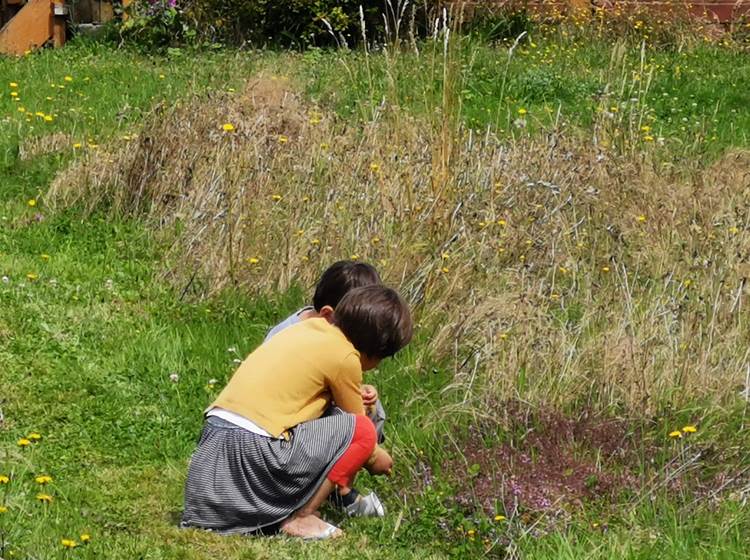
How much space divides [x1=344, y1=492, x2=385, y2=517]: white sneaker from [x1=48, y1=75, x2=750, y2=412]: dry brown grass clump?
678mm

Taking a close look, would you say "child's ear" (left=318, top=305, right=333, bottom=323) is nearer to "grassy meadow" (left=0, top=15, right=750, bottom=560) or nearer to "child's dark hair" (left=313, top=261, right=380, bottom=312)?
"child's dark hair" (left=313, top=261, right=380, bottom=312)

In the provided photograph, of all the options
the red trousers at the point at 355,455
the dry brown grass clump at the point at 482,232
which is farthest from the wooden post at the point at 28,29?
the red trousers at the point at 355,455

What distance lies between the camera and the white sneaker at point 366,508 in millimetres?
5207

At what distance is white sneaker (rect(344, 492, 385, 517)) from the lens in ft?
17.1

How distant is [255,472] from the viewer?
4957mm

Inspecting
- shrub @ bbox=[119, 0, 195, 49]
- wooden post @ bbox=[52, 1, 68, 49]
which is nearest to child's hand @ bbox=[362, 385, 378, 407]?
shrub @ bbox=[119, 0, 195, 49]

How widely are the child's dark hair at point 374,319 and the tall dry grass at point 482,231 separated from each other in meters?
0.76

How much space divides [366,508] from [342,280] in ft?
2.83

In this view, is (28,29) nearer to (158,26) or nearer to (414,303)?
(158,26)

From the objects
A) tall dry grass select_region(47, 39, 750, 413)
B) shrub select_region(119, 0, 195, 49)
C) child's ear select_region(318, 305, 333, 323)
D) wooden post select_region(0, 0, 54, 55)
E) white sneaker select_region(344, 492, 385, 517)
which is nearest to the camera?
white sneaker select_region(344, 492, 385, 517)

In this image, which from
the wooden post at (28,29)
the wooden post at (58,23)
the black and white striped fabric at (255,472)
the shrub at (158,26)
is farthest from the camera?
the wooden post at (58,23)

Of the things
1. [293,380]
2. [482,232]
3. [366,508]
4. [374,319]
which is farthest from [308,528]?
[482,232]

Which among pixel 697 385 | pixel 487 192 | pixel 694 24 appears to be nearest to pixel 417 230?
pixel 487 192

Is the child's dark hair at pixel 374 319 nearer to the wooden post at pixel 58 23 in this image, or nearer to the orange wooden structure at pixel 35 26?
the orange wooden structure at pixel 35 26
